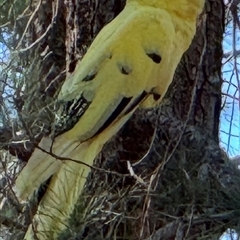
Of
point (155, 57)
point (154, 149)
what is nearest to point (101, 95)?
point (155, 57)

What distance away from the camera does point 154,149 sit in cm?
95

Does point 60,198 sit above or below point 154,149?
below

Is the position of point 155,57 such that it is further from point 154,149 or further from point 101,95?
point 154,149

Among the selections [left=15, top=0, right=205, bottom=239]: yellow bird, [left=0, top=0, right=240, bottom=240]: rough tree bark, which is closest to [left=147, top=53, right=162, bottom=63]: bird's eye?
[left=15, top=0, right=205, bottom=239]: yellow bird

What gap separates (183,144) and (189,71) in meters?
0.13

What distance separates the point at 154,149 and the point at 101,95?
0.21 m

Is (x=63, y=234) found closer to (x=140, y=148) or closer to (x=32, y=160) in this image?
(x=32, y=160)

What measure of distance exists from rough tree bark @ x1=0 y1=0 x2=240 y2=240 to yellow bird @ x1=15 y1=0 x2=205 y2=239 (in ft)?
0.09

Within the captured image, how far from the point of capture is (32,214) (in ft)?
2.55

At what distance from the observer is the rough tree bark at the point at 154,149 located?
81cm

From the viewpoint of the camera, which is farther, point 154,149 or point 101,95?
point 154,149

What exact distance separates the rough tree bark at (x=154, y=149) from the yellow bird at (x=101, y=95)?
0.09 feet

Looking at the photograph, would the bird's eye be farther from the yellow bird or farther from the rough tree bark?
the rough tree bark

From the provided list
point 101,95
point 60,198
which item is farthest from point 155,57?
point 60,198
